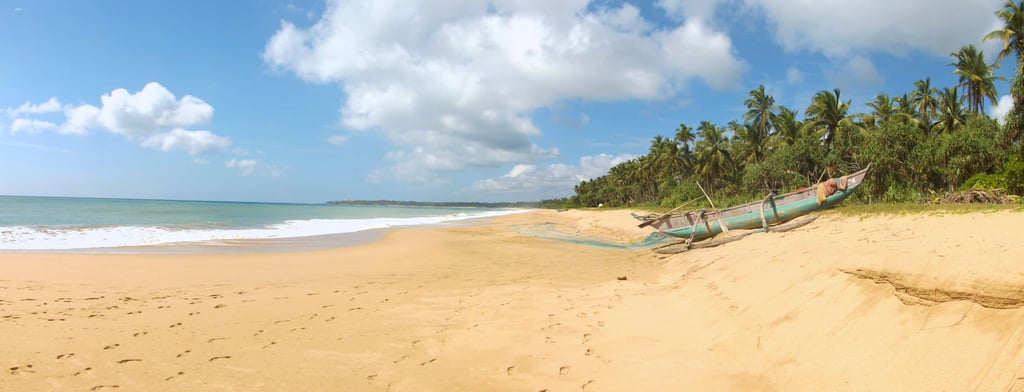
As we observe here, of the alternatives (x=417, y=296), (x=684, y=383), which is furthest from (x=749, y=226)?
(x=684, y=383)

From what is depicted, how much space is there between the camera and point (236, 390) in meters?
3.96

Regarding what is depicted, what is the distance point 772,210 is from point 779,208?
14.7 inches

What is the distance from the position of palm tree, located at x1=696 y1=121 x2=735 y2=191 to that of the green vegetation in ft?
0.35

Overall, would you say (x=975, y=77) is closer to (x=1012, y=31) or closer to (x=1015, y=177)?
(x=1012, y=31)

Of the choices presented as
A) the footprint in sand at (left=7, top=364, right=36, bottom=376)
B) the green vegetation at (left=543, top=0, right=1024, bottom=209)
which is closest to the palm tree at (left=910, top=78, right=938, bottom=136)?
the green vegetation at (left=543, top=0, right=1024, bottom=209)

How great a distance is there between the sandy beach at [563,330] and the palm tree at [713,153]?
134 ft

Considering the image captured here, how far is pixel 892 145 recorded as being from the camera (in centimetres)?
2603

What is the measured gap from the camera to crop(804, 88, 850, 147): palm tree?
108 feet

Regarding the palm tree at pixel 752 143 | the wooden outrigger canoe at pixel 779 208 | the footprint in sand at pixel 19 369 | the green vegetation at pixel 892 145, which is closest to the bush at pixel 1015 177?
the green vegetation at pixel 892 145

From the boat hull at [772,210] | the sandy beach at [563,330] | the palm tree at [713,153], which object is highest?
the palm tree at [713,153]

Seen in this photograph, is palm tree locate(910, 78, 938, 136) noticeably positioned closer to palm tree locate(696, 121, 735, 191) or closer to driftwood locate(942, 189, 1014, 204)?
palm tree locate(696, 121, 735, 191)

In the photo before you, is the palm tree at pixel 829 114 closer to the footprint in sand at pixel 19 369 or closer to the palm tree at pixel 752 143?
the palm tree at pixel 752 143

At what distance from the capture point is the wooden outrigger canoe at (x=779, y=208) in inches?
651

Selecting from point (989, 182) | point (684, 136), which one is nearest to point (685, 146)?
point (684, 136)
